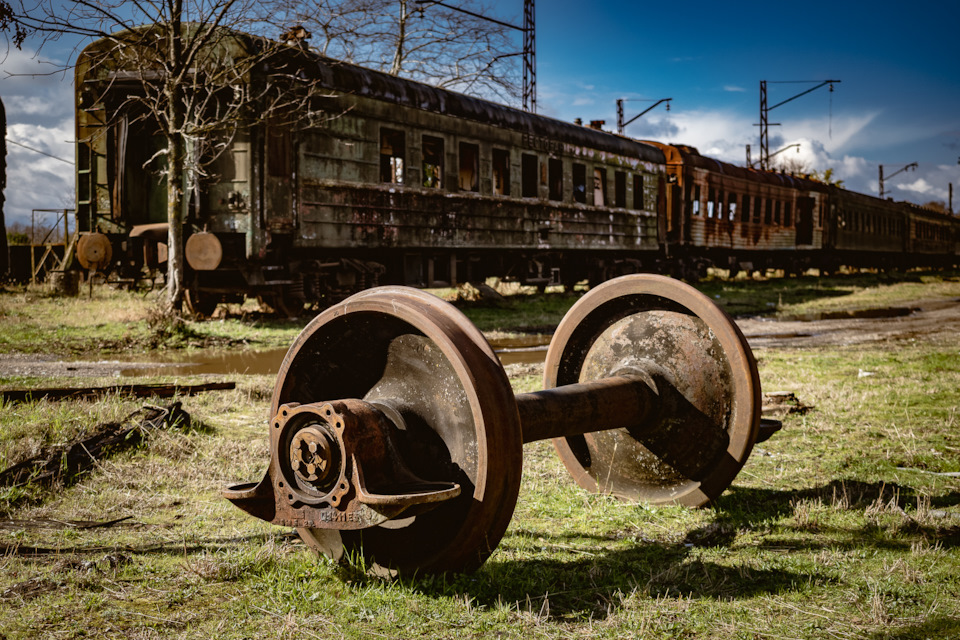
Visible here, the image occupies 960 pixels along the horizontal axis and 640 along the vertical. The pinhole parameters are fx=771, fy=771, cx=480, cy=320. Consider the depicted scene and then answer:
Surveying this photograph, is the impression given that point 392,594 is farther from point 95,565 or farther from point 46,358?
point 46,358

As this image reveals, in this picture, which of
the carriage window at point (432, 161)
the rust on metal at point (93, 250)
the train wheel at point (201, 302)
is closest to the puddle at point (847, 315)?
the carriage window at point (432, 161)

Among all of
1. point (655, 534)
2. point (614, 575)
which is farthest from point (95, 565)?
point (655, 534)

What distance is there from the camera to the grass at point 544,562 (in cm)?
229

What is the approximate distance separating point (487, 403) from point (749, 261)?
27.4 meters

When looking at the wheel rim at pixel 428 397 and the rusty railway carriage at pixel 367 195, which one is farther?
the rusty railway carriage at pixel 367 195

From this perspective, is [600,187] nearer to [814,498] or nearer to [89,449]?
[814,498]

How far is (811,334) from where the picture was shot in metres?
11.2

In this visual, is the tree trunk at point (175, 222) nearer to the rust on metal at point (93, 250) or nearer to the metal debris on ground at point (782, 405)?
the rust on metal at point (93, 250)

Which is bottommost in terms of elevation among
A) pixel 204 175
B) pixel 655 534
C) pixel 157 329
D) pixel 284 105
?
pixel 655 534

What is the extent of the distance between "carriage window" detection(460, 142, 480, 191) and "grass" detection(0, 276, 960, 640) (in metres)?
10.9

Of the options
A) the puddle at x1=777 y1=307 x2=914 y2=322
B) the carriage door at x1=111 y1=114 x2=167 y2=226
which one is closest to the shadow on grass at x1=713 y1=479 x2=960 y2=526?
the puddle at x1=777 y1=307 x2=914 y2=322

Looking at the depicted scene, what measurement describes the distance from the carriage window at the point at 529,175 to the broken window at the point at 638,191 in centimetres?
491

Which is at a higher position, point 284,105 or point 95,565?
point 284,105

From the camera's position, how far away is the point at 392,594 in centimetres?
247
